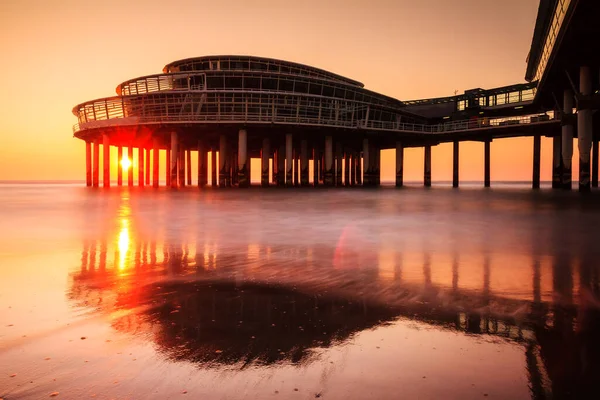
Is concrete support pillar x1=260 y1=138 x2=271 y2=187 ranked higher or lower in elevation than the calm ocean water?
higher

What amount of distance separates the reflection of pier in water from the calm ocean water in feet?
0.08

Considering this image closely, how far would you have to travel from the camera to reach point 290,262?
8188mm

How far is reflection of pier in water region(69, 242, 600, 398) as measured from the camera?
3596mm

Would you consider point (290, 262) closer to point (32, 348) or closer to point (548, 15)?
point (32, 348)

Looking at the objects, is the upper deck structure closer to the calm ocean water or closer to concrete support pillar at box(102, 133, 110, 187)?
concrete support pillar at box(102, 133, 110, 187)

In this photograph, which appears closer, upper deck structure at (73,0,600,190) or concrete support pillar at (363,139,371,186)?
upper deck structure at (73,0,600,190)

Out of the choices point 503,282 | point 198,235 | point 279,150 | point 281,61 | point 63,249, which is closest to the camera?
point 503,282

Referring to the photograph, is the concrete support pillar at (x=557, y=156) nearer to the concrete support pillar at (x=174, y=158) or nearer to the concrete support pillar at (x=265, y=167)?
the concrete support pillar at (x=265, y=167)

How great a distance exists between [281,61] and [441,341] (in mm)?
61398

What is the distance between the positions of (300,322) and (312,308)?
0.59m

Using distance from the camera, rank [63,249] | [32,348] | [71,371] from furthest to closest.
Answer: [63,249], [32,348], [71,371]

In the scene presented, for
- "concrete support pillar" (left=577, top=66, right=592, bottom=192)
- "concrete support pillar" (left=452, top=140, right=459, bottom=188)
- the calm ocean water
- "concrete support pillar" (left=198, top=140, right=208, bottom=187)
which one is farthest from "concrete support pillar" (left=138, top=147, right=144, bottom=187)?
the calm ocean water

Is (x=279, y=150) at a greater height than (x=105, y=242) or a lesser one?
greater

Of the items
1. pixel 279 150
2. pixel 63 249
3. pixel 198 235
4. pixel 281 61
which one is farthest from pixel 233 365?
pixel 279 150
